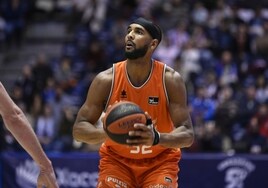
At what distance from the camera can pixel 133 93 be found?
245 inches

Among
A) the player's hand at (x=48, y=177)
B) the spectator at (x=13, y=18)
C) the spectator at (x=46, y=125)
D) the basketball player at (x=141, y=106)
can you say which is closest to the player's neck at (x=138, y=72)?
the basketball player at (x=141, y=106)

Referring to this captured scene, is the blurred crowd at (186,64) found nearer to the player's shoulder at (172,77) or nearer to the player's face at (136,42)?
the player's shoulder at (172,77)

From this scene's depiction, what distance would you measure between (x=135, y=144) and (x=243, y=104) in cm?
810

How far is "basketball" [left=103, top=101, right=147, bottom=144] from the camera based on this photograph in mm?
5383

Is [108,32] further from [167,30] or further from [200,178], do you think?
[200,178]

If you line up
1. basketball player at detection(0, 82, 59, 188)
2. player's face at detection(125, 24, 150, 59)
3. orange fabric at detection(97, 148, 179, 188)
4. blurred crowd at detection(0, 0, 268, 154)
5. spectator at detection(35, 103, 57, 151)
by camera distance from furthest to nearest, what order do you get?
1. spectator at detection(35, 103, 57, 151)
2. blurred crowd at detection(0, 0, 268, 154)
3. player's face at detection(125, 24, 150, 59)
4. orange fabric at detection(97, 148, 179, 188)
5. basketball player at detection(0, 82, 59, 188)

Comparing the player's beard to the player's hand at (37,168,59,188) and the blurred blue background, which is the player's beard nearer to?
the player's hand at (37,168,59,188)

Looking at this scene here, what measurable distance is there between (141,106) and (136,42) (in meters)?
0.55

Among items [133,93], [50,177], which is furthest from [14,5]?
[50,177]

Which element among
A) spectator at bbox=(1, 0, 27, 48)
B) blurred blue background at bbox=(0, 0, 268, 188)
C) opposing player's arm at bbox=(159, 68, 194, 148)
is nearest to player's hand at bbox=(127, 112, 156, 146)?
opposing player's arm at bbox=(159, 68, 194, 148)

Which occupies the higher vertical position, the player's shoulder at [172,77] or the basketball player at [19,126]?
the player's shoulder at [172,77]

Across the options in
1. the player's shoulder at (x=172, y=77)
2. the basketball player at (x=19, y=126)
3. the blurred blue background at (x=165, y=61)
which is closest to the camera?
the basketball player at (x=19, y=126)

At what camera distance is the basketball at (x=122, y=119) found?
5383mm

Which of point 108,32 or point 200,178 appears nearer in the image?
point 200,178
